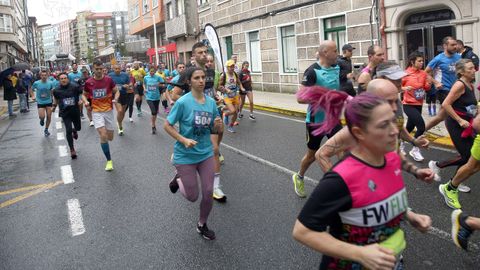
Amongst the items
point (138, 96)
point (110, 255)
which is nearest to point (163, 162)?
point (110, 255)

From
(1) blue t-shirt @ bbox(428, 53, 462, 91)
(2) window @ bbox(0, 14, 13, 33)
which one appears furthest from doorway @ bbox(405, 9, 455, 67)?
(2) window @ bbox(0, 14, 13, 33)

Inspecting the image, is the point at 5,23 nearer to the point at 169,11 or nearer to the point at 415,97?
the point at 169,11

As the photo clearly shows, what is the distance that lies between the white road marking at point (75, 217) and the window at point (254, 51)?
Result: 678 inches

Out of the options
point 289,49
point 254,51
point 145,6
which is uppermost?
point 145,6

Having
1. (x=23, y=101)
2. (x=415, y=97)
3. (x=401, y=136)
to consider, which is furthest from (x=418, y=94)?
(x=23, y=101)

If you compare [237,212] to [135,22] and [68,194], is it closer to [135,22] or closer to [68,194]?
[68,194]

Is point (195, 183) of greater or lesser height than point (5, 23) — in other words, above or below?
below

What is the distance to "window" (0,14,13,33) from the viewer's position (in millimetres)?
50812

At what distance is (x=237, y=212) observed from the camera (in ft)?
17.6

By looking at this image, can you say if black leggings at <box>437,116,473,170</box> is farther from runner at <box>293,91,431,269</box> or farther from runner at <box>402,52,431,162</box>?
runner at <box>293,91,431,269</box>

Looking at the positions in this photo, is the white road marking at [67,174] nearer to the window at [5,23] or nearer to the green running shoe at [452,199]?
the green running shoe at [452,199]

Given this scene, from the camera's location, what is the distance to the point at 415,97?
718 centimetres

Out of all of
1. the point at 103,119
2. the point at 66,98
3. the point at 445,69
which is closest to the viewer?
the point at 445,69

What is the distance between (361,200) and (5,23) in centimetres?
5703
